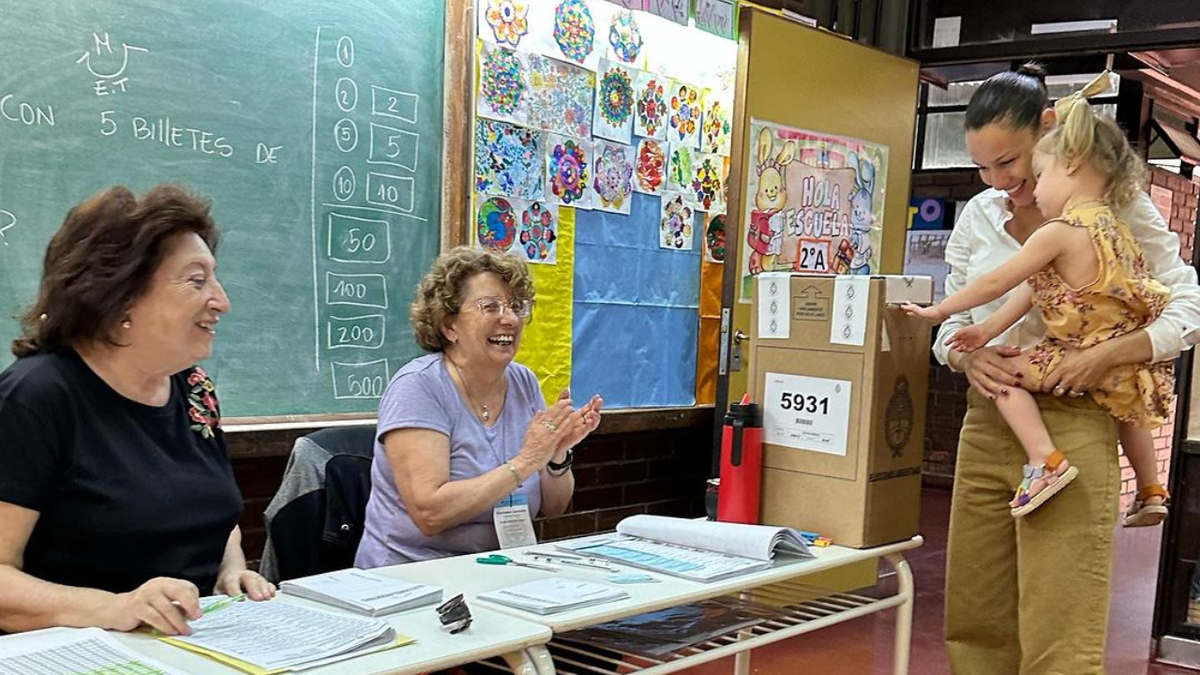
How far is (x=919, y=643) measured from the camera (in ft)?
13.1

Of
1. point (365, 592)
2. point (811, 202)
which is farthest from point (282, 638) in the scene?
point (811, 202)

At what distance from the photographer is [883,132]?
4527 millimetres

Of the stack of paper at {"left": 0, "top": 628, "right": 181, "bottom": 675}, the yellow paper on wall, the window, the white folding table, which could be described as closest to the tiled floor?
the yellow paper on wall

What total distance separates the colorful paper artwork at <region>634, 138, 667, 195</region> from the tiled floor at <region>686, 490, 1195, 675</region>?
168 centimetres

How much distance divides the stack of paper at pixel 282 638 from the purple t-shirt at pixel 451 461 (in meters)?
0.66

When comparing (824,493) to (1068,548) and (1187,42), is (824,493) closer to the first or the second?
(1068,548)

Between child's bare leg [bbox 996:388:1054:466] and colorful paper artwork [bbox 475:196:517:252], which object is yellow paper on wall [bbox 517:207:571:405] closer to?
colorful paper artwork [bbox 475:196:517:252]

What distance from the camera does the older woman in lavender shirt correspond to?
7.03 feet

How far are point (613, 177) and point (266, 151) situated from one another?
1.36 meters

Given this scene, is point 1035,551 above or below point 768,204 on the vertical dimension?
below

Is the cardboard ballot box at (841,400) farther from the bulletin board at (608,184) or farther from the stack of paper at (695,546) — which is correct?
the bulletin board at (608,184)

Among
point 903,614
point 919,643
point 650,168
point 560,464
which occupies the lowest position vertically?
point 919,643

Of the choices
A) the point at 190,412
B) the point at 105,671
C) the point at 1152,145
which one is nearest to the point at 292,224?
the point at 190,412

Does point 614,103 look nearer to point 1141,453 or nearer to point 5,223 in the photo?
point 5,223
